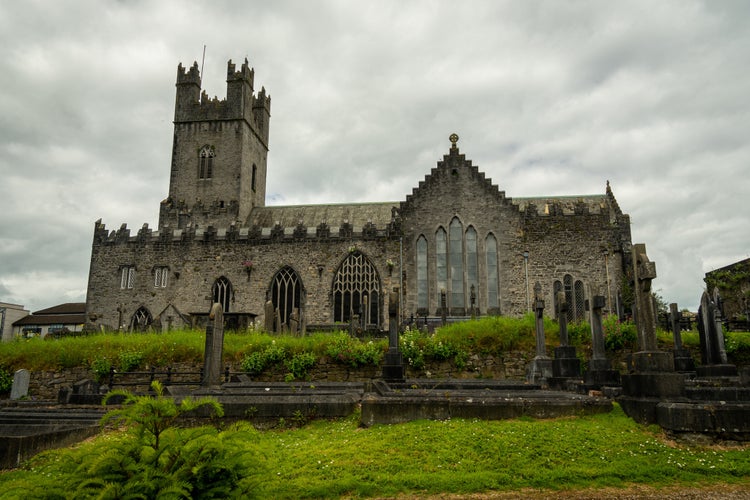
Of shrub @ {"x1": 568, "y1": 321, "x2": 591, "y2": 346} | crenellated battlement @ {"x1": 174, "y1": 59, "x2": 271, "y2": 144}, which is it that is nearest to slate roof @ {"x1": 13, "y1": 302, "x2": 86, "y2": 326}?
crenellated battlement @ {"x1": 174, "y1": 59, "x2": 271, "y2": 144}

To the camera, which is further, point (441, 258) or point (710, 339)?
point (441, 258)

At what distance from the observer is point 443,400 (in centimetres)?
935

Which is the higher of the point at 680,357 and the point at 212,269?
the point at 212,269

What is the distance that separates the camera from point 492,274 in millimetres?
29516

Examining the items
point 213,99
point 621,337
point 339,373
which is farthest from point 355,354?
point 213,99

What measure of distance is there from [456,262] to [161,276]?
58.8 feet

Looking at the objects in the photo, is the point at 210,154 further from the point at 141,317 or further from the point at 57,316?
the point at 57,316

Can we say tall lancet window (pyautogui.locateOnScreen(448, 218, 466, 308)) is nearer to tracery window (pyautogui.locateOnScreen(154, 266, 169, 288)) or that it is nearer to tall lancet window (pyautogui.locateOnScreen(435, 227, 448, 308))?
tall lancet window (pyautogui.locateOnScreen(435, 227, 448, 308))

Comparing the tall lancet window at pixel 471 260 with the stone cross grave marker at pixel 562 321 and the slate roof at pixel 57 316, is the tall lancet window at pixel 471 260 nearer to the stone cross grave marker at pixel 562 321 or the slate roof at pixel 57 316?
the stone cross grave marker at pixel 562 321

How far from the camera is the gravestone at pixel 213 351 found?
512 inches

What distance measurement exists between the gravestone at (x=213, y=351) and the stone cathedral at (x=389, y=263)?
13.0m

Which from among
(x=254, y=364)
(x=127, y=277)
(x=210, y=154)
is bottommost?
(x=254, y=364)

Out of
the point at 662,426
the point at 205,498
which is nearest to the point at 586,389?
the point at 662,426

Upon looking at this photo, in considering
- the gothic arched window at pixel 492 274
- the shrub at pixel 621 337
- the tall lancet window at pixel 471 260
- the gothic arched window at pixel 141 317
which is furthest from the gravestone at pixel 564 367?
the gothic arched window at pixel 141 317
